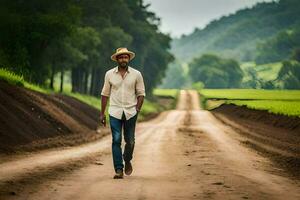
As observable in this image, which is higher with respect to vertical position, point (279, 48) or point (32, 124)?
point (279, 48)

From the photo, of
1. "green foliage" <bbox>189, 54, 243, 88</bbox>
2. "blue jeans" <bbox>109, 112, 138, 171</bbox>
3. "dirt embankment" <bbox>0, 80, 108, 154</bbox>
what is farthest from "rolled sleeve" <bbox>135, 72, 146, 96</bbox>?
"green foliage" <bbox>189, 54, 243, 88</bbox>

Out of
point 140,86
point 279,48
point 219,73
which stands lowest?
point 140,86

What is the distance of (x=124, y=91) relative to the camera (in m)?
10.6

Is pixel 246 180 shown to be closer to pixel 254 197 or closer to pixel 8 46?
pixel 254 197

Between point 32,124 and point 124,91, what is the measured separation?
11495mm

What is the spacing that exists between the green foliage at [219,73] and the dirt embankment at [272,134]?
276 feet

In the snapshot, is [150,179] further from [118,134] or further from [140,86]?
[140,86]

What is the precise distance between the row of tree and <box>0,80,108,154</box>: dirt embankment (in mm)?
9093

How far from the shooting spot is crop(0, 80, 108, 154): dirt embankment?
57.8ft

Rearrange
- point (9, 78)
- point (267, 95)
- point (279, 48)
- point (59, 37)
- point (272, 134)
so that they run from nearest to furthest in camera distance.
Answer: point (9, 78) < point (272, 134) < point (59, 37) < point (267, 95) < point (279, 48)

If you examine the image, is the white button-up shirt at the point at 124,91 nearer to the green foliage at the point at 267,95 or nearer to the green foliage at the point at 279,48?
the green foliage at the point at 267,95

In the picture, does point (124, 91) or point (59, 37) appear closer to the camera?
point (124, 91)

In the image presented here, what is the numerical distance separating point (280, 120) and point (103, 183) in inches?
1123

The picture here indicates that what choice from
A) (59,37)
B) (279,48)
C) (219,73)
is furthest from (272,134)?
(279,48)
